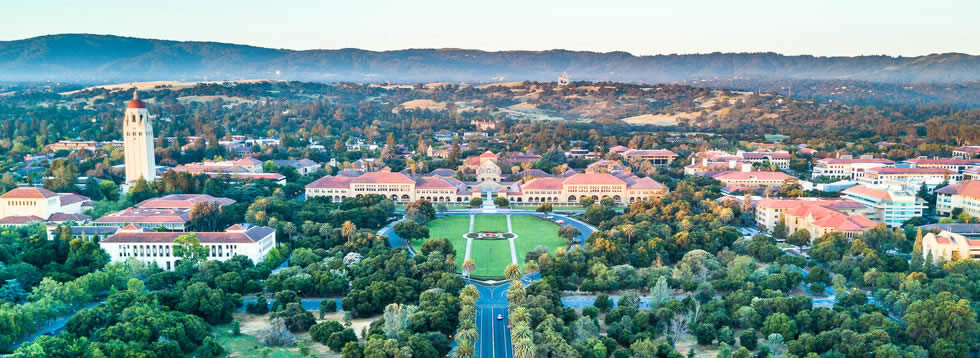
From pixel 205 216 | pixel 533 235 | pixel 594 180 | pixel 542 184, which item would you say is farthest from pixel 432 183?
pixel 205 216

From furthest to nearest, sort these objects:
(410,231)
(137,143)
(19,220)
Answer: (137,143) → (410,231) → (19,220)

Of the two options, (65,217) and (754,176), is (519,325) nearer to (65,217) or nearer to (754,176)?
(65,217)

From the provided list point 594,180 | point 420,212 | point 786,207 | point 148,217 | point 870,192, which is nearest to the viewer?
point 148,217

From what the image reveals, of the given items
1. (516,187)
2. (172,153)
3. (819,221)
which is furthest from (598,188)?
(172,153)

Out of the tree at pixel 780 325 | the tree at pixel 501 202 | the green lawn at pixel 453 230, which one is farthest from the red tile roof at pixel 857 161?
the tree at pixel 780 325

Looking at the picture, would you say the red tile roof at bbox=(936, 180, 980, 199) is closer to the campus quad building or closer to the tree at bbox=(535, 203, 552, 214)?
the campus quad building

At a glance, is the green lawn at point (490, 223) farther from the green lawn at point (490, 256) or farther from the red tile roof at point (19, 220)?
the red tile roof at point (19, 220)
